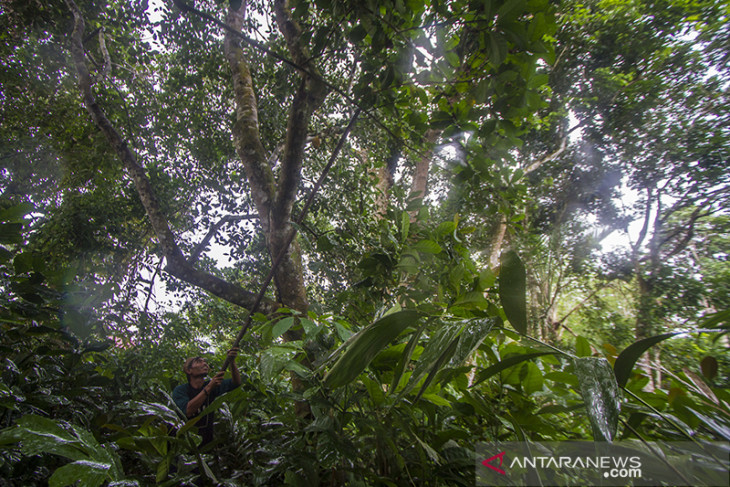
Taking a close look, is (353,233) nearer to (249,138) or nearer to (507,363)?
(507,363)

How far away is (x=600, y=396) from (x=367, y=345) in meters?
0.26

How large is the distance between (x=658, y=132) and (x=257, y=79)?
21.8 feet

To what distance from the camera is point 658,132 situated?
5.34 metres

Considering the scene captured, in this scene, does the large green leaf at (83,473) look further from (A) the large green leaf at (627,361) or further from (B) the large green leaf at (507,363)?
(A) the large green leaf at (627,361)

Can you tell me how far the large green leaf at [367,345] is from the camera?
0.40m

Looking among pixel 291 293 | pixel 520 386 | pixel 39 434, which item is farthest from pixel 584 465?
pixel 291 293

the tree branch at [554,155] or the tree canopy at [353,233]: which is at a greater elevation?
the tree branch at [554,155]

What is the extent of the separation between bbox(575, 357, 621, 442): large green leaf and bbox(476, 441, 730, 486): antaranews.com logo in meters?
0.02

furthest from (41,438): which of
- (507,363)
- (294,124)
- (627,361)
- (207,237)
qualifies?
(207,237)

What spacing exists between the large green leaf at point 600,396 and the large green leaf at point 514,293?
84 mm

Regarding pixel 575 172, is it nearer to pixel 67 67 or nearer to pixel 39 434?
pixel 39 434

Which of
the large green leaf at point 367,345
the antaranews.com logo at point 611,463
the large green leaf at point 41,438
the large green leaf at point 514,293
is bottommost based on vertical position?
the large green leaf at point 41,438

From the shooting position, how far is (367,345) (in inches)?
16.0

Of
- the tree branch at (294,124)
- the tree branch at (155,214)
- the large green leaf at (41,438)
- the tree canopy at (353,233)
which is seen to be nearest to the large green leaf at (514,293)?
the tree canopy at (353,233)
